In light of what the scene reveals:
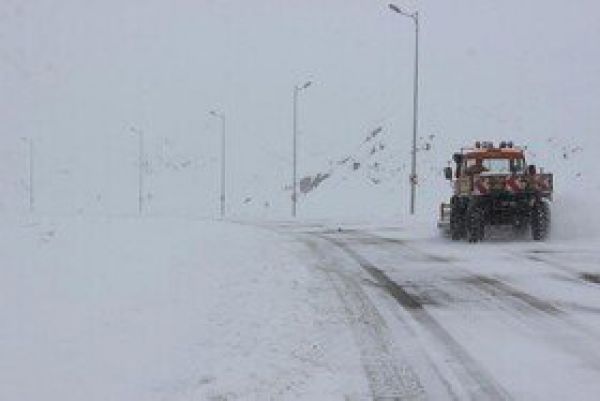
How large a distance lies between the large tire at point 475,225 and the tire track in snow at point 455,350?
7023mm

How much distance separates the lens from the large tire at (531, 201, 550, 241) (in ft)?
66.7

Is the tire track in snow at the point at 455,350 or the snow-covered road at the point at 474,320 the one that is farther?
the snow-covered road at the point at 474,320

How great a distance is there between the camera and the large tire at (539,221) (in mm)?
20328

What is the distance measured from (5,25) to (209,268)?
106m

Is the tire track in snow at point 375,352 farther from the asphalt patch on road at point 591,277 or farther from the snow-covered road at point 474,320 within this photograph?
the asphalt patch on road at point 591,277

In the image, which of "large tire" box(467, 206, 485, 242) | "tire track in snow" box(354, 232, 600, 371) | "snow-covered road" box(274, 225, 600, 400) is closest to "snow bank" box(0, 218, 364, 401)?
"snow-covered road" box(274, 225, 600, 400)

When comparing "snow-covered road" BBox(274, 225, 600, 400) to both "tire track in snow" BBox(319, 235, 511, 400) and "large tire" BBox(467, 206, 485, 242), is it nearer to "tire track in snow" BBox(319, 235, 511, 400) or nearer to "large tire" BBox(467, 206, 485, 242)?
"tire track in snow" BBox(319, 235, 511, 400)

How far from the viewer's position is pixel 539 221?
20297 millimetres

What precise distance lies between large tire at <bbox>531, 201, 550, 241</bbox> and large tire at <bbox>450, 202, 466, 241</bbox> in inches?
60.5

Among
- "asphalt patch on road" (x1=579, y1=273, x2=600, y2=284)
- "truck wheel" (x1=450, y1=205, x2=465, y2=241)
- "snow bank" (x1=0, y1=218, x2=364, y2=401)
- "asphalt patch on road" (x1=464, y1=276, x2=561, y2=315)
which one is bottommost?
"snow bank" (x1=0, y1=218, x2=364, y2=401)

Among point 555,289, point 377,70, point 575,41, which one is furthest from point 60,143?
point 555,289

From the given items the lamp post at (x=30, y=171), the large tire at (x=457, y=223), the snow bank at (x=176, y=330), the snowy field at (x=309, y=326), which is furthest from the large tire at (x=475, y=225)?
the lamp post at (x=30, y=171)

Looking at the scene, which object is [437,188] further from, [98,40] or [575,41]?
[98,40]

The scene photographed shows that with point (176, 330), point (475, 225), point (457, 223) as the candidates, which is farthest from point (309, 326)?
point (457, 223)
